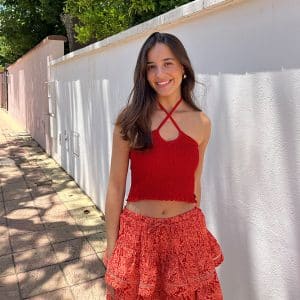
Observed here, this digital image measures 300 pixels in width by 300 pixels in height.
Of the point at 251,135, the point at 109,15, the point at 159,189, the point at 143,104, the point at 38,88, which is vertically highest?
the point at 109,15

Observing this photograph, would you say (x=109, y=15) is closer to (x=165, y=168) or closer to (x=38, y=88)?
(x=165, y=168)

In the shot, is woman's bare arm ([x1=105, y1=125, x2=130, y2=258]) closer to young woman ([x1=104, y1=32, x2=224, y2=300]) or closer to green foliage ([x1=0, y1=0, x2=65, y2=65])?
young woman ([x1=104, y1=32, x2=224, y2=300])

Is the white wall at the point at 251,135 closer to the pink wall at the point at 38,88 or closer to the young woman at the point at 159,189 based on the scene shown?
the young woman at the point at 159,189

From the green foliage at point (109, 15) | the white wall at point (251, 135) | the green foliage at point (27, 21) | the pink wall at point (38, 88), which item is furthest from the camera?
the green foliage at point (27, 21)

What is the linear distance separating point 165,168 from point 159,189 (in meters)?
0.11

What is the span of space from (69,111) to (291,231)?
563 centimetres

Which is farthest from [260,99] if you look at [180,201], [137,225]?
[137,225]

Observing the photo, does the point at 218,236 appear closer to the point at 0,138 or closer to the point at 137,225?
the point at 137,225

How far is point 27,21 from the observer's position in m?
11.8

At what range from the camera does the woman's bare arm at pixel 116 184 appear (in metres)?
1.80

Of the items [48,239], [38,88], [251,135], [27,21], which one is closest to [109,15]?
[48,239]

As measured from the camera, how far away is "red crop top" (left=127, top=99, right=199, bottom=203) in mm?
1738

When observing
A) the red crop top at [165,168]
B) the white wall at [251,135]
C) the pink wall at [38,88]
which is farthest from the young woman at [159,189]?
the pink wall at [38,88]

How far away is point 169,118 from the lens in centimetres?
180
